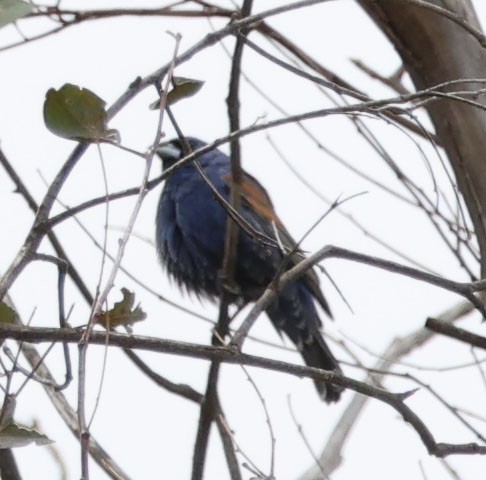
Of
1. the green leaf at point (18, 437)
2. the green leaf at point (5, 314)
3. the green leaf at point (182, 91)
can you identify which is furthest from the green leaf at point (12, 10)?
the green leaf at point (18, 437)

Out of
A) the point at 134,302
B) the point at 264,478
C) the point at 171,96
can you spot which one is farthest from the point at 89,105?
the point at 264,478

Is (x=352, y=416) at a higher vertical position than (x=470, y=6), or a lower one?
lower

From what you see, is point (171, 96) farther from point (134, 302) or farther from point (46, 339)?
point (46, 339)

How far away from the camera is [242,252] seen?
175 inches

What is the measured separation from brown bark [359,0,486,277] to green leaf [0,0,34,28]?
116 centimetres

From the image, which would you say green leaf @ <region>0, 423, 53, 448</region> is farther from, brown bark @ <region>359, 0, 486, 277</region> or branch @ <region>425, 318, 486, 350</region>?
brown bark @ <region>359, 0, 486, 277</region>

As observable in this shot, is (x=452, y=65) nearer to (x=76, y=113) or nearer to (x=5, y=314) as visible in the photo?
(x=76, y=113)

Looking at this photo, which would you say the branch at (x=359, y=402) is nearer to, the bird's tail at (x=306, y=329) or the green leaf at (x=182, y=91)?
the bird's tail at (x=306, y=329)

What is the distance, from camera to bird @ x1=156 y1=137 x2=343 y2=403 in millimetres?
4453

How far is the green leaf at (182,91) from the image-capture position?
6.58 ft

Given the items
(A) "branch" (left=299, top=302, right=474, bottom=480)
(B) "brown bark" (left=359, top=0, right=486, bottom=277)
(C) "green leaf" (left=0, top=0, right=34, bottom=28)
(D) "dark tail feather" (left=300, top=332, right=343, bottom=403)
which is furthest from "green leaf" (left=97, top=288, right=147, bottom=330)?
(D) "dark tail feather" (left=300, top=332, right=343, bottom=403)

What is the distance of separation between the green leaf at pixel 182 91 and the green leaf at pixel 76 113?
16 centimetres

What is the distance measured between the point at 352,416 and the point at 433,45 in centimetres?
125

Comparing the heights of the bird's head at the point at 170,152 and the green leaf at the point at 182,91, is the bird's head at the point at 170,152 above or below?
above
